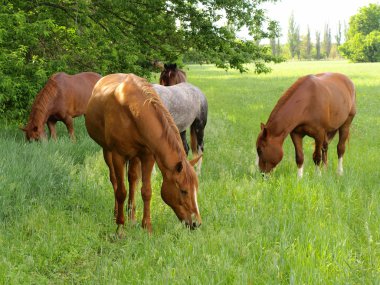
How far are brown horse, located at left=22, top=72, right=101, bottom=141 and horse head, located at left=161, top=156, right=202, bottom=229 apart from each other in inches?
193

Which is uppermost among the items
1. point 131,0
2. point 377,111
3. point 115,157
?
point 131,0

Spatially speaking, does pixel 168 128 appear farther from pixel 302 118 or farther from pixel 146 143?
pixel 302 118

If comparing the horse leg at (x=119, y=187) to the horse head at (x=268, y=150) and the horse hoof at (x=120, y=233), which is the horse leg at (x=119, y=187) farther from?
the horse head at (x=268, y=150)

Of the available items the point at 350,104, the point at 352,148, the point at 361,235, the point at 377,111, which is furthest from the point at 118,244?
the point at 377,111

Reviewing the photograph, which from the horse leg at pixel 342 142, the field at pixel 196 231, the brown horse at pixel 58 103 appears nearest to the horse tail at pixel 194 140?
the field at pixel 196 231

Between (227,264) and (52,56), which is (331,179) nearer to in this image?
(227,264)

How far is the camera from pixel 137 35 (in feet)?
35.7

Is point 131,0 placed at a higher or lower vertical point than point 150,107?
higher

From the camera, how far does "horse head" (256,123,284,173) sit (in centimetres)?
641

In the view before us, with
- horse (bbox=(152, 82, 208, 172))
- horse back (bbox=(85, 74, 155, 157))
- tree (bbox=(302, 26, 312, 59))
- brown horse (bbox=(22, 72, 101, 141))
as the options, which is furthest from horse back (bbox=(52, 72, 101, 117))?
tree (bbox=(302, 26, 312, 59))

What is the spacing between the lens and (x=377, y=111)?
52.4 ft

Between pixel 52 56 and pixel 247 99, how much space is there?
11.7 m

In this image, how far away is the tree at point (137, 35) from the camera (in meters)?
10.0

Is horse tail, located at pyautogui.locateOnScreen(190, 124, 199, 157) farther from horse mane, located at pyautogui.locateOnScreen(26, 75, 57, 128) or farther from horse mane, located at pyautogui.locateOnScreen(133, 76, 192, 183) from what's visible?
horse mane, located at pyautogui.locateOnScreen(133, 76, 192, 183)
